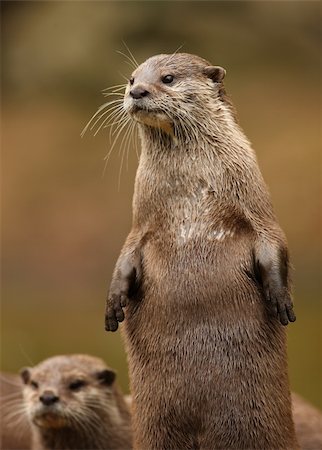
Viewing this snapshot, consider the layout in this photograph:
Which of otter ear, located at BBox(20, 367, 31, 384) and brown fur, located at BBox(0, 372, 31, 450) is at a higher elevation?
otter ear, located at BBox(20, 367, 31, 384)

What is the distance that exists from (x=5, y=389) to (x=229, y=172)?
111 inches

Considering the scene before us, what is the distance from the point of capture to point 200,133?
17.0 feet

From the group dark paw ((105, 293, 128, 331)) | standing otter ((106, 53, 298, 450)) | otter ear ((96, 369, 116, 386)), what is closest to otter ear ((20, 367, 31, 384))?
otter ear ((96, 369, 116, 386))

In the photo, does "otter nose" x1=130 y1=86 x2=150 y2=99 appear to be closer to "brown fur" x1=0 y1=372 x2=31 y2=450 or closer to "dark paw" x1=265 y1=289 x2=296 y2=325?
"dark paw" x1=265 y1=289 x2=296 y2=325

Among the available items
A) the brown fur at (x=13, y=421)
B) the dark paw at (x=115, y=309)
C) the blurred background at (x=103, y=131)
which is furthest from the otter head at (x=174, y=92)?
the blurred background at (x=103, y=131)

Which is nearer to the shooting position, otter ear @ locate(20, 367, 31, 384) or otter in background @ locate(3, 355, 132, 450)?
otter in background @ locate(3, 355, 132, 450)

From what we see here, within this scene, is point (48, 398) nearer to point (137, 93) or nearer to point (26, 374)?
point (26, 374)

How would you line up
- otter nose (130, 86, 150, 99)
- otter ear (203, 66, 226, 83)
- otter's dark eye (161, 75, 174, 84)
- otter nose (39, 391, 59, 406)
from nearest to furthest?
otter nose (130, 86, 150, 99) < otter's dark eye (161, 75, 174, 84) < otter ear (203, 66, 226, 83) < otter nose (39, 391, 59, 406)

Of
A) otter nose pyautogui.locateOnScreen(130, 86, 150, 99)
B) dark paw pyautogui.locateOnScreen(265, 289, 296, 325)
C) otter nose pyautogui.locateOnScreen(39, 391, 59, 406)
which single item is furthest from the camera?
otter nose pyautogui.locateOnScreen(39, 391, 59, 406)

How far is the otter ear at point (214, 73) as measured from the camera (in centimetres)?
529

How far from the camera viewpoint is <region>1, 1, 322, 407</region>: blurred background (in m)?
13.8

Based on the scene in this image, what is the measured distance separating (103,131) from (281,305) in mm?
9812

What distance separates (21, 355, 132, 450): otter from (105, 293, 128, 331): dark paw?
138 cm

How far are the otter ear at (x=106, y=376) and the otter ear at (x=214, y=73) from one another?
6.47 ft
